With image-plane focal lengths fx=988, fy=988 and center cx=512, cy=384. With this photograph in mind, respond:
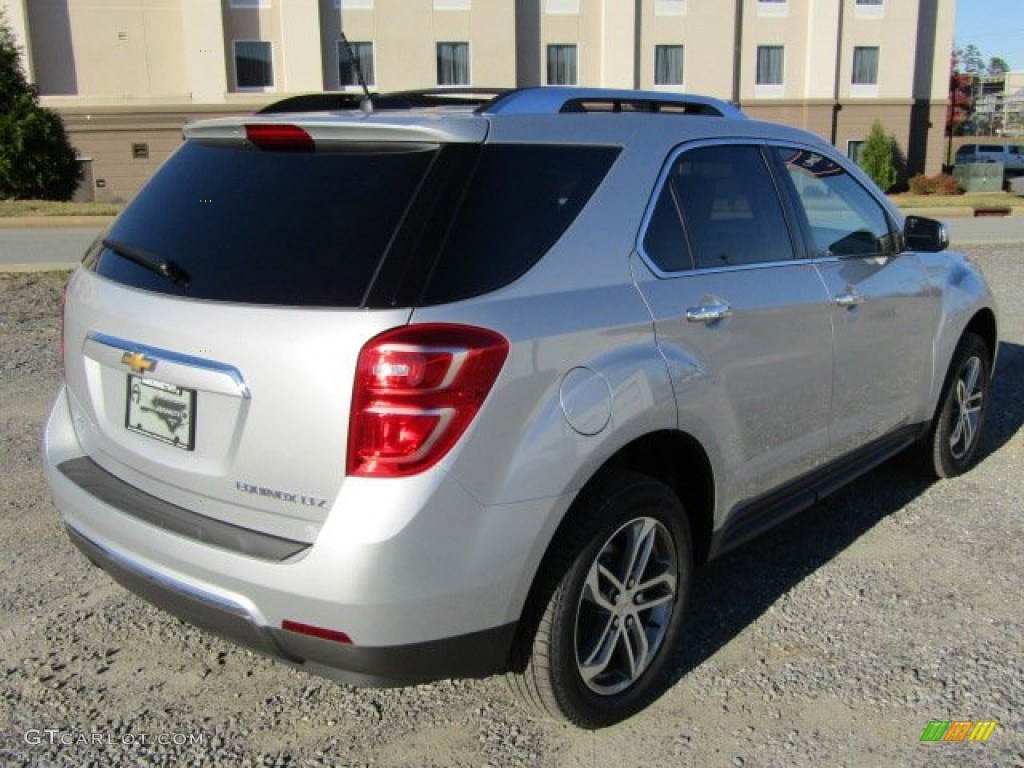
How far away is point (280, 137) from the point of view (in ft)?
9.25

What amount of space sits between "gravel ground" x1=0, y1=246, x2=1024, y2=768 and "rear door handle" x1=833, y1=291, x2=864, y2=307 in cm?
112

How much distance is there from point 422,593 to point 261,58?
37.1 meters

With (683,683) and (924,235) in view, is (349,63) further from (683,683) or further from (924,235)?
(683,683)

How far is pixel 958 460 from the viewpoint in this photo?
528cm

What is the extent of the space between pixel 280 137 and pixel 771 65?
41232mm

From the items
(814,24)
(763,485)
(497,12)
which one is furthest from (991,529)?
(814,24)

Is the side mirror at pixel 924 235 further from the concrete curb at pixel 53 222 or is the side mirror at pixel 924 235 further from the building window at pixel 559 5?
the building window at pixel 559 5

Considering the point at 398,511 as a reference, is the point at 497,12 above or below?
above

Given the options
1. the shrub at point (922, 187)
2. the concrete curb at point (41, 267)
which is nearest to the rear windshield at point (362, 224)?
the concrete curb at point (41, 267)

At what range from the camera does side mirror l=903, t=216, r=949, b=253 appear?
4520 mm

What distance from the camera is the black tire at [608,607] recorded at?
8.98ft

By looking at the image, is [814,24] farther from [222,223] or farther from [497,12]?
[222,223]

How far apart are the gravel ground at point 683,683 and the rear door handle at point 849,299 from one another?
1.12m

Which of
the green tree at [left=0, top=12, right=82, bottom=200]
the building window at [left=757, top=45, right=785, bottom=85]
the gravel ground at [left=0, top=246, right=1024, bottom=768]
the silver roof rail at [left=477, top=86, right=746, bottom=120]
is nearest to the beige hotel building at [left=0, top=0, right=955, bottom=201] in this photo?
the building window at [left=757, top=45, right=785, bottom=85]
